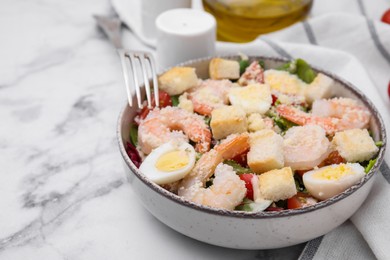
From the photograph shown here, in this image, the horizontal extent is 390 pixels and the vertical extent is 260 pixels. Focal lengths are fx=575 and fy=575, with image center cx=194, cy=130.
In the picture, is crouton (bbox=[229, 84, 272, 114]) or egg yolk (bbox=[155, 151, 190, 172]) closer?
egg yolk (bbox=[155, 151, 190, 172])

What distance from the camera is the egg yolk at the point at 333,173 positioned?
132cm

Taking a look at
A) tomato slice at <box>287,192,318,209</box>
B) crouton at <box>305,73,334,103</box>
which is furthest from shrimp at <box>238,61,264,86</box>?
tomato slice at <box>287,192,318,209</box>

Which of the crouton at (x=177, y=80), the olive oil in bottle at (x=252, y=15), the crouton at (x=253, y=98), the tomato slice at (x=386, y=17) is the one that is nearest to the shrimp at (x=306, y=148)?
the crouton at (x=253, y=98)

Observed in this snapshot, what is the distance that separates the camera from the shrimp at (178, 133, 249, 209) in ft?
4.11

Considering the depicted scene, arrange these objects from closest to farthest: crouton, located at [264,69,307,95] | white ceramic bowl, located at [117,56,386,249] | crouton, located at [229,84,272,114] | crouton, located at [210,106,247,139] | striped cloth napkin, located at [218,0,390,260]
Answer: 1. white ceramic bowl, located at [117,56,386,249]
2. crouton, located at [210,106,247,139]
3. crouton, located at [229,84,272,114]
4. crouton, located at [264,69,307,95]
5. striped cloth napkin, located at [218,0,390,260]

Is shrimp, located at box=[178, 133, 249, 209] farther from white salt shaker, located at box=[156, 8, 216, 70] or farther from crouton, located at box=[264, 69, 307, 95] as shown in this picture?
white salt shaker, located at box=[156, 8, 216, 70]

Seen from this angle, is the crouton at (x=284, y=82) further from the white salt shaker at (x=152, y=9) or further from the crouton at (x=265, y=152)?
the white salt shaker at (x=152, y=9)

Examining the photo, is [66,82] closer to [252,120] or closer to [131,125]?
[131,125]

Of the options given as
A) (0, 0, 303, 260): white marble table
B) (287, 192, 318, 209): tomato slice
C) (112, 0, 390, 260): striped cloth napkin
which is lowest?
(0, 0, 303, 260): white marble table

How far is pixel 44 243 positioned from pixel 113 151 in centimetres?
40

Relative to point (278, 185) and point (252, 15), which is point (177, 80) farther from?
point (252, 15)

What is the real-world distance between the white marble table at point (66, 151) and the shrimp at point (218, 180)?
0.17 m

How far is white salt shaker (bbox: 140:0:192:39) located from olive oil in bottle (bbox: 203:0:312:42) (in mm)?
133

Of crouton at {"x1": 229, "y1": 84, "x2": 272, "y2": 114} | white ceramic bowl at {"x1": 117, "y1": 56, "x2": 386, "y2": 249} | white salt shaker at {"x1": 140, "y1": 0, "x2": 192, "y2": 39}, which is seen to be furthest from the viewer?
white salt shaker at {"x1": 140, "y1": 0, "x2": 192, "y2": 39}
